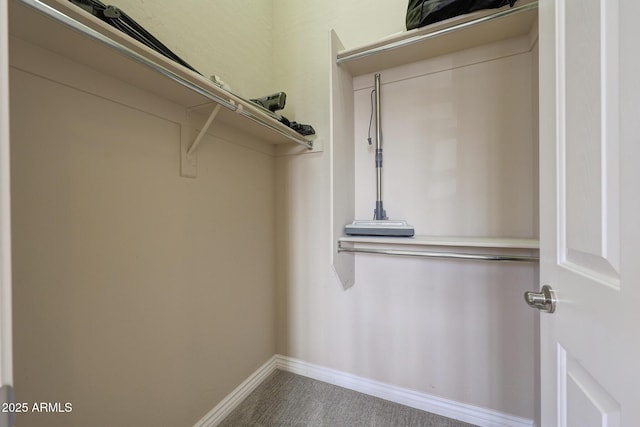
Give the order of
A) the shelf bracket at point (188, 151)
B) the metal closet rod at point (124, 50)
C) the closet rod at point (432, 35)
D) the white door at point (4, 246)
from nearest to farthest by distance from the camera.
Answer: the white door at point (4, 246), the metal closet rod at point (124, 50), the closet rod at point (432, 35), the shelf bracket at point (188, 151)

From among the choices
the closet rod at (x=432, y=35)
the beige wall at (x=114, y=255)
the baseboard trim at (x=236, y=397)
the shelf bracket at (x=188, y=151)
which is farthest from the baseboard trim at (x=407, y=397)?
the closet rod at (x=432, y=35)

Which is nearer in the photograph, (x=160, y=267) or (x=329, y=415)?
(x=160, y=267)

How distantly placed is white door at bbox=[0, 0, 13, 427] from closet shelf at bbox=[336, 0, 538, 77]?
1.28m

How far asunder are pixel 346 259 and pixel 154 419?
3.77ft

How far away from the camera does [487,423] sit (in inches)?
50.8

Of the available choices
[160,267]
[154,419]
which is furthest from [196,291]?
[154,419]

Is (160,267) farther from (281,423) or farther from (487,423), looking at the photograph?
(487,423)

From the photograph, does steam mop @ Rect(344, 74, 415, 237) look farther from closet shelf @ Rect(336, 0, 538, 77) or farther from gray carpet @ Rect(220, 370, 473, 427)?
gray carpet @ Rect(220, 370, 473, 427)

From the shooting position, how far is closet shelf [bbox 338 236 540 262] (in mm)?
1057

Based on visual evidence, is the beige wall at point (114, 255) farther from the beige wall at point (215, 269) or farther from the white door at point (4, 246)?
the white door at point (4, 246)
